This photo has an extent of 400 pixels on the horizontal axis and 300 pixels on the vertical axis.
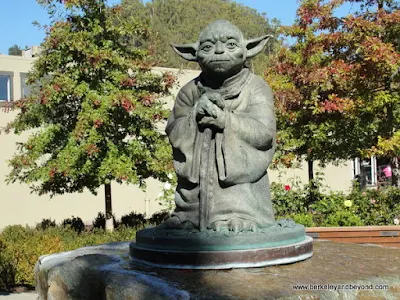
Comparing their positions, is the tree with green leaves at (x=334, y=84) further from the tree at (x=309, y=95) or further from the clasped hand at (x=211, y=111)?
the clasped hand at (x=211, y=111)

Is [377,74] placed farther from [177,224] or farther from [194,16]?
[194,16]

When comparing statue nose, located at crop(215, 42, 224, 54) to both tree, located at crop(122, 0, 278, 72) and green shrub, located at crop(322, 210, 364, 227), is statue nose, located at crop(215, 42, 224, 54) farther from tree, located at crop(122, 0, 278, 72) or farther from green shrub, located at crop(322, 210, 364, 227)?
tree, located at crop(122, 0, 278, 72)

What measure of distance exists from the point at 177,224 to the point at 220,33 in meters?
1.51

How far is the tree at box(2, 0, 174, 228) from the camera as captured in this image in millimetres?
10547

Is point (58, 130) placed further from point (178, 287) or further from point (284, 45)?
point (178, 287)

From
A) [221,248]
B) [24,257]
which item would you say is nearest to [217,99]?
[221,248]

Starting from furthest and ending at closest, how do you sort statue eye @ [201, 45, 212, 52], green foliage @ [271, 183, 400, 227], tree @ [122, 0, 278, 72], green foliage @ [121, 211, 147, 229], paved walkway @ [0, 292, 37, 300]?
1. tree @ [122, 0, 278, 72]
2. green foliage @ [121, 211, 147, 229]
3. green foliage @ [271, 183, 400, 227]
4. paved walkway @ [0, 292, 37, 300]
5. statue eye @ [201, 45, 212, 52]

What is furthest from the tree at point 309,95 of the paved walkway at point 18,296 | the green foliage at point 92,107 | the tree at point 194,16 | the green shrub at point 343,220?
the tree at point 194,16

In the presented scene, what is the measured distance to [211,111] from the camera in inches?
162

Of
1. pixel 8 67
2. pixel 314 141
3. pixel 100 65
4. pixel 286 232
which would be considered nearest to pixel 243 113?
pixel 286 232

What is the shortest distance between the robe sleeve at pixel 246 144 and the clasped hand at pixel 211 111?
7 cm

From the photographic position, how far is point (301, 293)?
3229 millimetres

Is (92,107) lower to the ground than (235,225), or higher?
higher

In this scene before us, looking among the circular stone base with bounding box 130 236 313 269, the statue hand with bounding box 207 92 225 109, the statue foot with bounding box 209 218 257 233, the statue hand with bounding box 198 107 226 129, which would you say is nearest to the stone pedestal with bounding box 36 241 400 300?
the circular stone base with bounding box 130 236 313 269
